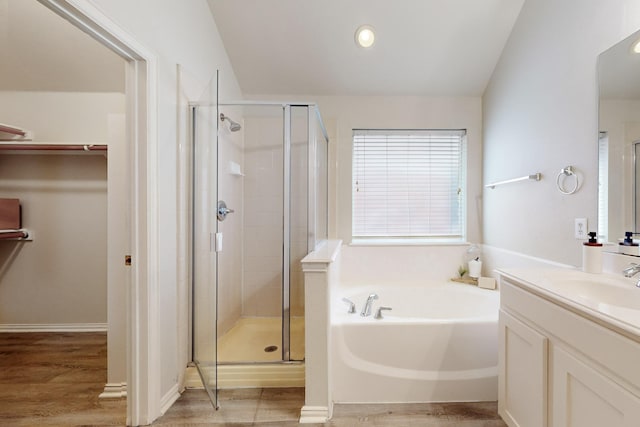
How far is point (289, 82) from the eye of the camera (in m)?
2.58

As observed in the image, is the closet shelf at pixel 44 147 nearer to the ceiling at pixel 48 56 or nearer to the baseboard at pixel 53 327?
the ceiling at pixel 48 56

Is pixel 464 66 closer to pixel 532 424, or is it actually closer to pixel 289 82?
pixel 289 82

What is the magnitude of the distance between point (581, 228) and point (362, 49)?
1.92 meters

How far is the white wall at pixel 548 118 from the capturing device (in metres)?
1.53

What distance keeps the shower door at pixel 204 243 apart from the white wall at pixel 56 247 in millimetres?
1403

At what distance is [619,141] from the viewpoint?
1.40 metres

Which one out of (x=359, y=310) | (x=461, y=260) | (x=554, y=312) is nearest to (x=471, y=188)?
(x=461, y=260)

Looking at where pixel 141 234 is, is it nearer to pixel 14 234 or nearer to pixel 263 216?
pixel 263 216

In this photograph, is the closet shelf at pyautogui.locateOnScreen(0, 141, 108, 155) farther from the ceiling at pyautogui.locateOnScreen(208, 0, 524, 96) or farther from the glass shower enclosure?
the ceiling at pyautogui.locateOnScreen(208, 0, 524, 96)

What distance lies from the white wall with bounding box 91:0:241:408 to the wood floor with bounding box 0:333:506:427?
26cm

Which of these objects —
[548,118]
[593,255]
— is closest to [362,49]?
[548,118]

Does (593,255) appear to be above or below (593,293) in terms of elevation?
above

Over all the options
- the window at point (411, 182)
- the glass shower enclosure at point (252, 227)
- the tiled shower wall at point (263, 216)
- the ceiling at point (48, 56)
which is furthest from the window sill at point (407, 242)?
the ceiling at point (48, 56)

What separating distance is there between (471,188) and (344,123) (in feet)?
4.31
